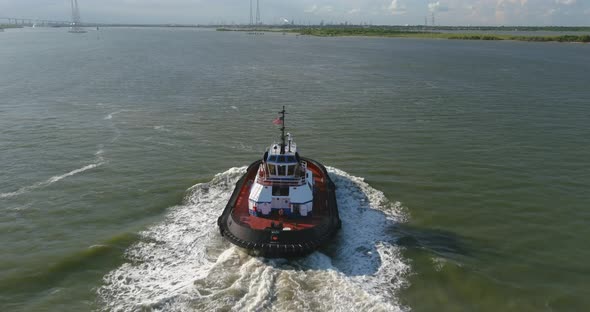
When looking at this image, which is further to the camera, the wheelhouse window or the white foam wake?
the white foam wake

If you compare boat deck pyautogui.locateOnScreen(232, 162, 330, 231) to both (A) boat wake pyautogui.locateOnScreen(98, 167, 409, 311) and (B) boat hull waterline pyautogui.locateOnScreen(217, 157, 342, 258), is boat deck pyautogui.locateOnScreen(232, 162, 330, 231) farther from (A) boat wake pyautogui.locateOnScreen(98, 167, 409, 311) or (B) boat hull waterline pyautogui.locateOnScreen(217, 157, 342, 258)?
(A) boat wake pyautogui.locateOnScreen(98, 167, 409, 311)

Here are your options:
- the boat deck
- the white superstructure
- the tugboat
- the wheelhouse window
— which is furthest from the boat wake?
the wheelhouse window

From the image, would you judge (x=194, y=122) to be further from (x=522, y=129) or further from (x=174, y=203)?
(x=522, y=129)

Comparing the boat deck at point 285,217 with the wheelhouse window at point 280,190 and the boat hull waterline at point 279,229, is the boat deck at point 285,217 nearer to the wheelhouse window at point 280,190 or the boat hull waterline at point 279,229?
the boat hull waterline at point 279,229

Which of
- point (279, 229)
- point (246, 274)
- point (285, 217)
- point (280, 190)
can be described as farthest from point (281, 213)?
point (246, 274)

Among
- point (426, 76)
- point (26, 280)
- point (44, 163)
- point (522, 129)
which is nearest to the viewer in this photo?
point (26, 280)

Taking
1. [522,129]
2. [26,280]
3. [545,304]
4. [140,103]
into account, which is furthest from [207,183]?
[522,129]

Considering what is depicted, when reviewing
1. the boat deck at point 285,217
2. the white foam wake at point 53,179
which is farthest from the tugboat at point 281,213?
the white foam wake at point 53,179
